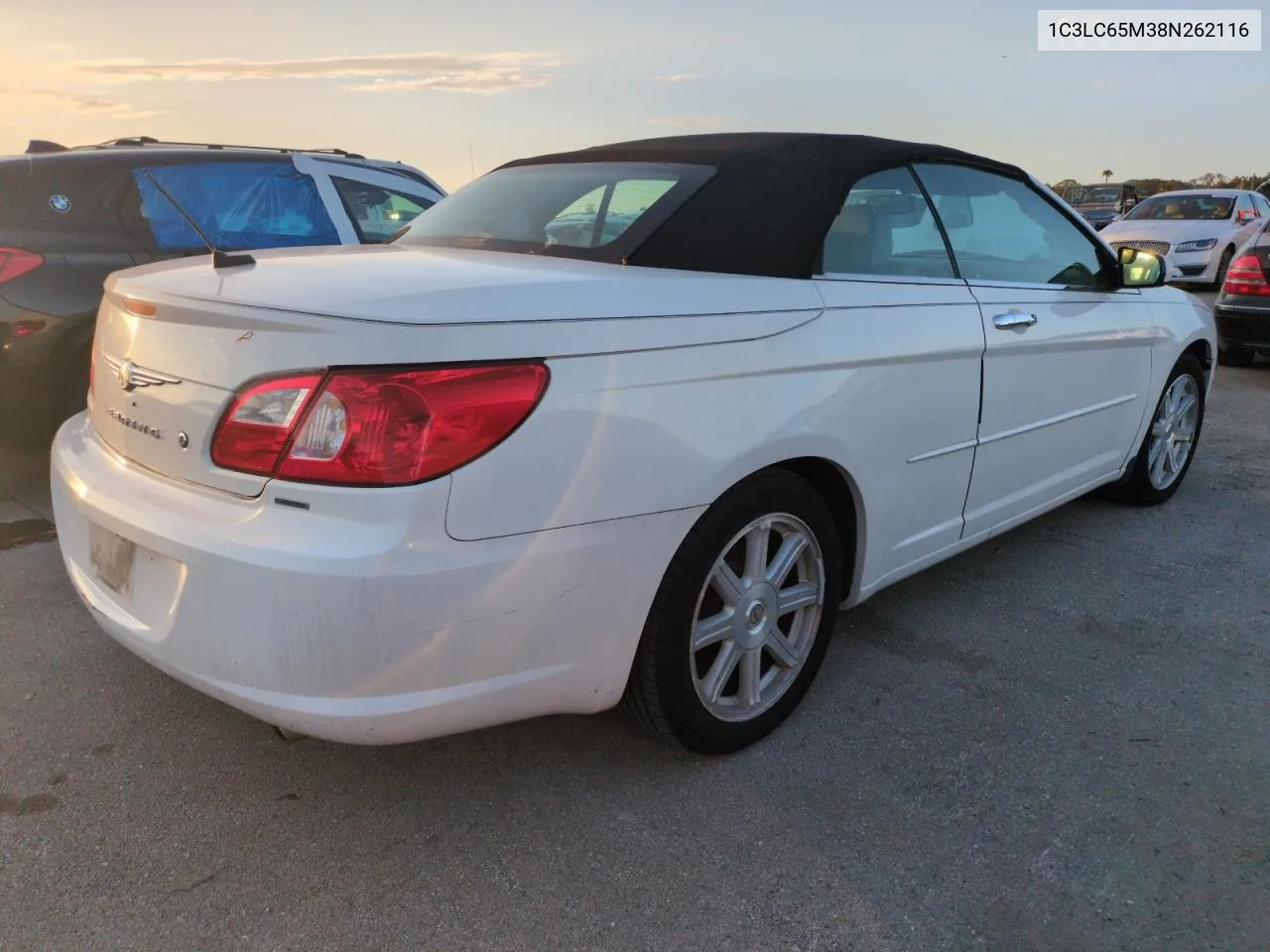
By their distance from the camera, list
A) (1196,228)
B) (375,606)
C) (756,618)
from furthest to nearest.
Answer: (1196,228)
(756,618)
(375,606)

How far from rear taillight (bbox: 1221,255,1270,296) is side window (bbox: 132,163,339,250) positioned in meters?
6.95

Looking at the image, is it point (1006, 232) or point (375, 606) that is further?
point (1006, 232)

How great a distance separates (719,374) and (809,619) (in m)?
0.85

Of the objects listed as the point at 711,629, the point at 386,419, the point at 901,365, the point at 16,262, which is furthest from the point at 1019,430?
the point at 16,262

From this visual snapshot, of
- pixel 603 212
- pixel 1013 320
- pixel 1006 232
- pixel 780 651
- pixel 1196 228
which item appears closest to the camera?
pixel 780 651

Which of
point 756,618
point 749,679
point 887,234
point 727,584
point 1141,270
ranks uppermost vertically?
point 887,234

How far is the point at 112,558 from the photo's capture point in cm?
211

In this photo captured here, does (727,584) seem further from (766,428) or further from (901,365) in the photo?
(901,365)

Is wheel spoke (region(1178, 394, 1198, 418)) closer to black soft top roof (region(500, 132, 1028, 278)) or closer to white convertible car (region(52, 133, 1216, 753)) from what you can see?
white convertible car (region(52, 133, 1216, 753))

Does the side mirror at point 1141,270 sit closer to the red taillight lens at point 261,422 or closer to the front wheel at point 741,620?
the front wheel at point 741,620

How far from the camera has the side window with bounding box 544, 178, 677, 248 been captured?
2.51 meters

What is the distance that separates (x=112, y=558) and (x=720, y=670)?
4.71 ft

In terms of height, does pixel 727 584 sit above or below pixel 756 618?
above

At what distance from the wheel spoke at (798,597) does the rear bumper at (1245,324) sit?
6516 mm
